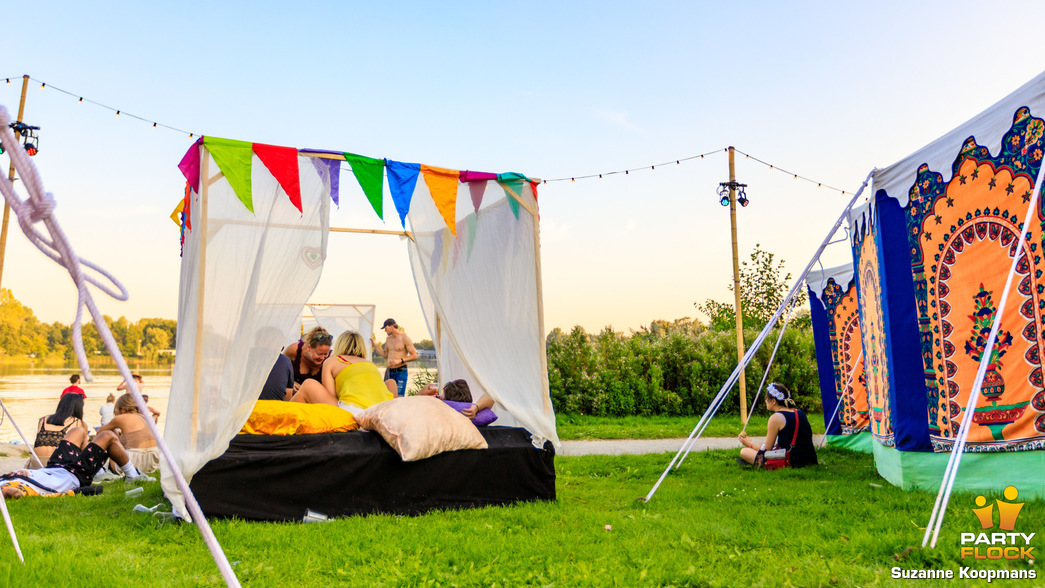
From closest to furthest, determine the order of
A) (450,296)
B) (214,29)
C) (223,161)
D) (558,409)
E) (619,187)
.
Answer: (223,161) → (450,296) → (214,29) → (619,187) → (558,409)

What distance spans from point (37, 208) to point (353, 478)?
286cm

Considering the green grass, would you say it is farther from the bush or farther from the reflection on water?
the reflection on water

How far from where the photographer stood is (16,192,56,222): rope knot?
1459 mm

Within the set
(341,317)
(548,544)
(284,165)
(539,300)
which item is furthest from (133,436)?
(341,317)

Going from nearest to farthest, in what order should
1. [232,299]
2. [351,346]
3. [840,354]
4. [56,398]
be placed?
[232,299] → [351,346] → [840,354] → [56,398]

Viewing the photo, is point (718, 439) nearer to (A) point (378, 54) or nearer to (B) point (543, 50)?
(B) point (543, 50)

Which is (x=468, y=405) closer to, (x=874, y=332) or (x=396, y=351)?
(x=396, y=351)

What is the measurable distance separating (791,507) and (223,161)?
420 cm

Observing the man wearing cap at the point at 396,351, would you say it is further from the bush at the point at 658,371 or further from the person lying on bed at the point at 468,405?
the bush at the point at 658,371

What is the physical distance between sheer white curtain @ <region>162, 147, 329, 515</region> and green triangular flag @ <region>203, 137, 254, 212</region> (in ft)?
0.30

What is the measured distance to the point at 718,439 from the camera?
28.1ft

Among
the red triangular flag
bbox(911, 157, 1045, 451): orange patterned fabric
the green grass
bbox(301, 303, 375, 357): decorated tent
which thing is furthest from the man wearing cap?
bbox(301, 303, 375, 357): decorated tent

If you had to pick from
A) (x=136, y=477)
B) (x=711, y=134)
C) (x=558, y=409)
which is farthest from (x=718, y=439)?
(x=136, y=477)

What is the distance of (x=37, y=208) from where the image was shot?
1472mm
